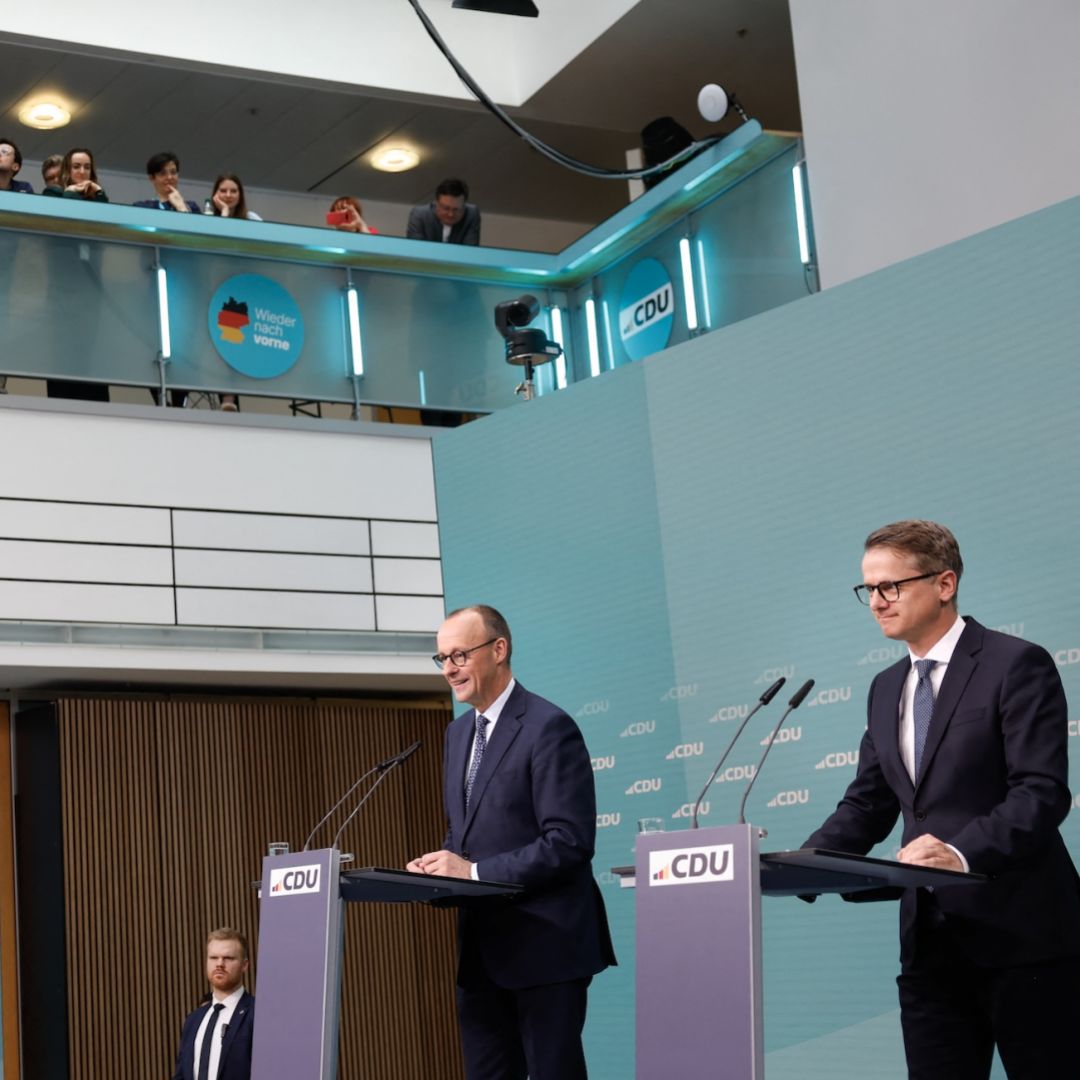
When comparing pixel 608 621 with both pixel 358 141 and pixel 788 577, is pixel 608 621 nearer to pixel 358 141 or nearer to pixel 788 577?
pixel 788 577

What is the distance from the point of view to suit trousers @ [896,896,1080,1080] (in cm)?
287

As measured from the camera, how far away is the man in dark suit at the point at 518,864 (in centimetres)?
351

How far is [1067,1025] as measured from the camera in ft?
9.43

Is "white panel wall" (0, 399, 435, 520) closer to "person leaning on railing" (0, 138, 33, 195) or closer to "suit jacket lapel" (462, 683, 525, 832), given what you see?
"person leaning on railing" (0, 138, 33, 195)

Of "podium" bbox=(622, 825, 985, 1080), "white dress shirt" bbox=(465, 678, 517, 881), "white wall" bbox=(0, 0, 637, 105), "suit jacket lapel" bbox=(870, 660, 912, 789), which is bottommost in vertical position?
"podium" bbox=(622, 825, 985, 1080)

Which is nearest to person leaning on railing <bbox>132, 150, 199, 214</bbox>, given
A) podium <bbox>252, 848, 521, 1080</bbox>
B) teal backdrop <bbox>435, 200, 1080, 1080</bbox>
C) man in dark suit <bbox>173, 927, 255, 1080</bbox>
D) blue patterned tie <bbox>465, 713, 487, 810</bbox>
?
teal backdrop <bbox>435, 200, 1080, 1080</bbox>

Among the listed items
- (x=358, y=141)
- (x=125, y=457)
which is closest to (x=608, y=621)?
(x=125, y=457)

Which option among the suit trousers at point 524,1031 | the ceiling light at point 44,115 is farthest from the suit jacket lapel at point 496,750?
the ceiling light at point 44,115

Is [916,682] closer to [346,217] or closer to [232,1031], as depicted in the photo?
[232,1031]

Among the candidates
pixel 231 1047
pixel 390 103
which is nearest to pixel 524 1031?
pixel 231 1047

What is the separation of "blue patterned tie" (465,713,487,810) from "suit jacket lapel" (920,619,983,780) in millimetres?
1088

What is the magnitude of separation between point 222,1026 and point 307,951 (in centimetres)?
293

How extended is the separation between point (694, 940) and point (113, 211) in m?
6.58

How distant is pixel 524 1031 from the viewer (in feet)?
11.7
